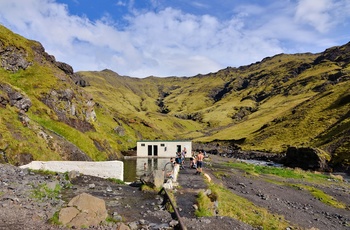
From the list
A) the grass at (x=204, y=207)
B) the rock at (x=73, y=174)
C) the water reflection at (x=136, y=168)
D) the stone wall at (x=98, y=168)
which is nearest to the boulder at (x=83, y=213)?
the grass at (x=204, y=207)

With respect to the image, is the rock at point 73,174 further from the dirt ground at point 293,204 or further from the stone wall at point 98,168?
the dirt ground at point 293,204

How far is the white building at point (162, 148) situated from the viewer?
3472 inches

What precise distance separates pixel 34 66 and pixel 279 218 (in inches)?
2778

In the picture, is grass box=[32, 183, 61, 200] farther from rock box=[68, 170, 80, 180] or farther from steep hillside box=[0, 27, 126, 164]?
steep hillside box=[0, 27, 126, 164]

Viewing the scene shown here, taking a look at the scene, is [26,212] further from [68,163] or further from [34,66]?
[34,66]

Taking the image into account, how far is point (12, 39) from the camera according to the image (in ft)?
251

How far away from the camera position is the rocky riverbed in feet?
48.9

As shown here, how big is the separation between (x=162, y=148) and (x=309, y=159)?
41.6 metres

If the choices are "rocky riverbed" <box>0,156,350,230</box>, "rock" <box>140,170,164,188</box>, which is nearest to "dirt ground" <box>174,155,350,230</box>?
"rocky riverbed" <box>0,156,350,230</box>

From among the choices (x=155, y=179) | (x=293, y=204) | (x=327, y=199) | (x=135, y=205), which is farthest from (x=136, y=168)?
(x=135, y=205)

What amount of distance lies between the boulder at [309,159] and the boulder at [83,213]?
7163cm

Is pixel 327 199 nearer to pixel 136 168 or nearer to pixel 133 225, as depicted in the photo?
pixel 133 225

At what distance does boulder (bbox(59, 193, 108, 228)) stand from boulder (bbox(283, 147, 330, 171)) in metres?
71.6

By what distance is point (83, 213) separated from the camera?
48.9ft
